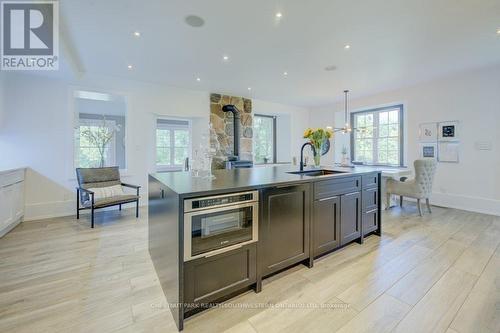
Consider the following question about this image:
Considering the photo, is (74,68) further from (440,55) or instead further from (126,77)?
(440,55)

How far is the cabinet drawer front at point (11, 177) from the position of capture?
304 centimetres

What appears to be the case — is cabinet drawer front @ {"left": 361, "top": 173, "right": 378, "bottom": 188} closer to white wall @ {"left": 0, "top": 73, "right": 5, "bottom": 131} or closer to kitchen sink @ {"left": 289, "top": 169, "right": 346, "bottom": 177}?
kitchen sink @ {"left": 289, "top": 169, "right": 346, "bottom": 177}

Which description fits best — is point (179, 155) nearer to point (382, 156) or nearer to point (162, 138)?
point (162, 138)

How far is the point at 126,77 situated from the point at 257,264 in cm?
448

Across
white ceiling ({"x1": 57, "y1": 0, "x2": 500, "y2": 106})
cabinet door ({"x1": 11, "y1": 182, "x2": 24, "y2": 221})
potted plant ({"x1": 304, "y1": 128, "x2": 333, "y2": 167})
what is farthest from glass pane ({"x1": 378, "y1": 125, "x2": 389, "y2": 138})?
cabinet door ({"x1": 11, "y1": 182, "x2": 24, "y2": 221})

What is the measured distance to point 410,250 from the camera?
2699 millimetres

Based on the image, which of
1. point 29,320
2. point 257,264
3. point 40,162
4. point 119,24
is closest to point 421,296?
point 257,264

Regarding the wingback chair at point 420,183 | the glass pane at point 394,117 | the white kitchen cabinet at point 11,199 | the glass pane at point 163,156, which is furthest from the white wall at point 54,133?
the glass pane at point 394,117

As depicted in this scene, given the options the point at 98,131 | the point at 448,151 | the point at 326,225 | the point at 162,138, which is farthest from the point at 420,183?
the point at 98,131

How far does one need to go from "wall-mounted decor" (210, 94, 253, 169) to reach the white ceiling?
1.04 m

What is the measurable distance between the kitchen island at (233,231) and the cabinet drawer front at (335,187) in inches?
0.4

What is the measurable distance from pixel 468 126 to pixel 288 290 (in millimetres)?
5081

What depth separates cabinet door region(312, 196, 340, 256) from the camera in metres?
2.33

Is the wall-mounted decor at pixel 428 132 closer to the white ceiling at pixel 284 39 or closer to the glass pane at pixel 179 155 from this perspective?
the white ceiling at pixel 284 39
